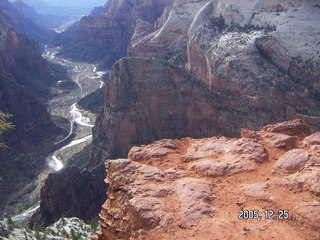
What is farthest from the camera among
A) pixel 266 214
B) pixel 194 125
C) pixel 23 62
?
pixel 23 62

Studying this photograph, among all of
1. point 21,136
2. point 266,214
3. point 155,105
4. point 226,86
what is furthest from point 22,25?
point 266,214

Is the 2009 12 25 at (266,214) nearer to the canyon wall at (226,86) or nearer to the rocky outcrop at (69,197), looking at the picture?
the rocky outcrop at (69,197)

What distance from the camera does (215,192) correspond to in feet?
38.4

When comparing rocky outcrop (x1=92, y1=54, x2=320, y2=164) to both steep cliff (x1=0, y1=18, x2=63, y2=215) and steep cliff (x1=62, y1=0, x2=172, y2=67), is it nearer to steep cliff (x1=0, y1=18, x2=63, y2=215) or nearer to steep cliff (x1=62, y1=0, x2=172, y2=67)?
steep cliff (x1=0, y1=18, x2=63, y2=215)

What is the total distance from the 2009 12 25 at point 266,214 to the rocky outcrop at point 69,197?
2502 centimetres

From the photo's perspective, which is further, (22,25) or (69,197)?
(22,25)

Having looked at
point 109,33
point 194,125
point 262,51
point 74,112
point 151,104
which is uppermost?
point 109,33

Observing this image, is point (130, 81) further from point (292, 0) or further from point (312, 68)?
point (292, 0)

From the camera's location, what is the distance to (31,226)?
33.4 meters

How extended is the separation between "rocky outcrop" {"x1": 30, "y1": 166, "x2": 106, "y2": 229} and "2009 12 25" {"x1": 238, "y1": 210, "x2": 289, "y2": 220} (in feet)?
82.1

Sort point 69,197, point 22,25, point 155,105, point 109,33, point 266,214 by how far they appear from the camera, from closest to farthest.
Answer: point 266,214 < point 69,197 < point 155,105 < point 109,33 < point 22,25

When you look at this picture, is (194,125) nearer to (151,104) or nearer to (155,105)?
(155,105)

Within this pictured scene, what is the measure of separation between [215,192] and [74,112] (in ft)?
230

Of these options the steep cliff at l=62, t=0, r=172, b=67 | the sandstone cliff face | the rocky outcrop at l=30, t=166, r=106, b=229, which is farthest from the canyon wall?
the steep cliff at l=62, t=0, r=172, b=67
